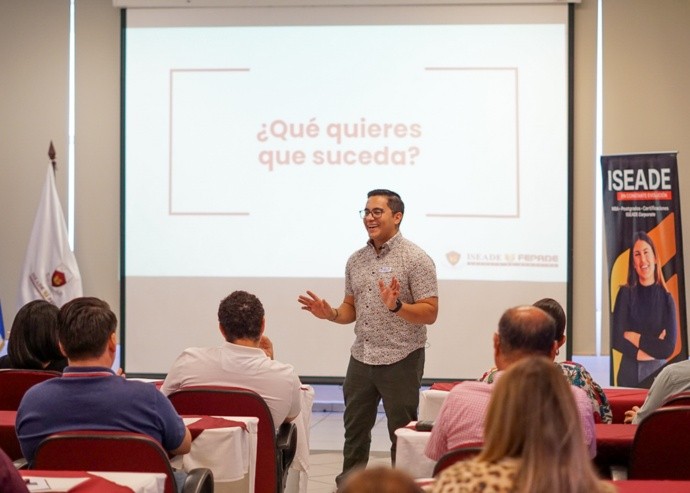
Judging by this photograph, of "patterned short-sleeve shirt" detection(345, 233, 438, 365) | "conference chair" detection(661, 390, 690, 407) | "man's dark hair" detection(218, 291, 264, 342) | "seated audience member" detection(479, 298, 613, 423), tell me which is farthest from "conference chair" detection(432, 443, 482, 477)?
"patterned short-sleeve shirt" detection(345, 233, 438, 365)

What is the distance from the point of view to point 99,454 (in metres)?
2.70

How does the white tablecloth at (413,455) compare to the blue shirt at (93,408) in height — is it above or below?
below

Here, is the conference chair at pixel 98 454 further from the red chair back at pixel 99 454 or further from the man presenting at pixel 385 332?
the man presenting at pixel 385 332

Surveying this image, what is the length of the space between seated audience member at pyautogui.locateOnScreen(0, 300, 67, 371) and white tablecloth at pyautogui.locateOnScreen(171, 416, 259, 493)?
3.33ft

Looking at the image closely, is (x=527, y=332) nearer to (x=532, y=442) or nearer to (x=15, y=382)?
(x=532, y=442)

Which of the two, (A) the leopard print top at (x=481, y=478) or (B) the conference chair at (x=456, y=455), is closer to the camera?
(A) the leopard print top at (x=481, y=478)

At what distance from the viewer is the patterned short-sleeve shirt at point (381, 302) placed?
4793 mm

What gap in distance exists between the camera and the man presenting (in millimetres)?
4770

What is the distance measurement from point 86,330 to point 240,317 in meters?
1.07

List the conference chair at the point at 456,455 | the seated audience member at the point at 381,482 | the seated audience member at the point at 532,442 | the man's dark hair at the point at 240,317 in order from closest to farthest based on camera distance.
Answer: the seated audience member at the point at 381,482 → the seated audience member at the point at 532,442 → the conference chair at the point at 456,455 → the man's dark hair at the point at 240,317

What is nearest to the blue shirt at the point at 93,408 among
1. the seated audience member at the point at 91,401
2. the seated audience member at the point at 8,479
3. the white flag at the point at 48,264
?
the seated audience member at the point at 91,401

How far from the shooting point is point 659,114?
7.26 m

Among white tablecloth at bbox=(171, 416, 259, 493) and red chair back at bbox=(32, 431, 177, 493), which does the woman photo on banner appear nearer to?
white tablecloth at bbox=(171, 416, 259, 493)

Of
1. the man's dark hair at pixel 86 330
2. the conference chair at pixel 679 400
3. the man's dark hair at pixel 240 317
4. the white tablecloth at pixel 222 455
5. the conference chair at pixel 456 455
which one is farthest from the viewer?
the man's dark hair at pixel 240 317
